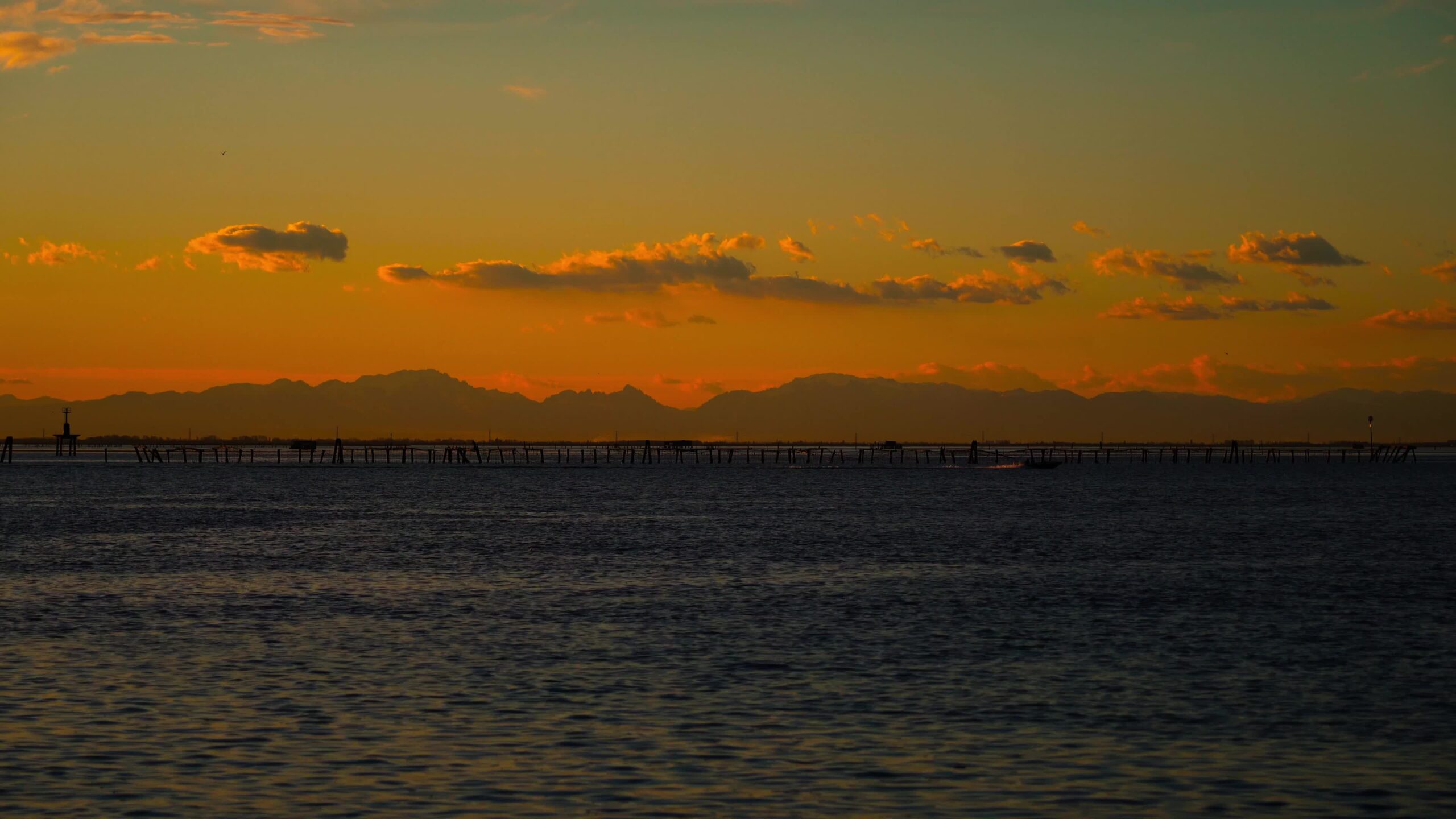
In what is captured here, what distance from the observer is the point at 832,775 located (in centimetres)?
1742

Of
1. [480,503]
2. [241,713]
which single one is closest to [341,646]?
[241,713]

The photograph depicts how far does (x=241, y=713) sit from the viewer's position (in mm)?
21031

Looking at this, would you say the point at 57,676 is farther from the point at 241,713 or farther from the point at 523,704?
the point at 523,704

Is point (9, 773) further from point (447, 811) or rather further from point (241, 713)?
point (447, 811)

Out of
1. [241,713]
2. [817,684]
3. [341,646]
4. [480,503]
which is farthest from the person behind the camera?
[480,503]

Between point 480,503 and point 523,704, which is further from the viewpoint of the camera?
point 480,503

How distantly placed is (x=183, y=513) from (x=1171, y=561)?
193 feet

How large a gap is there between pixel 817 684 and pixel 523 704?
4949mm

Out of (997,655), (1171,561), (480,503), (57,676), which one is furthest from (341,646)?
(480,503)

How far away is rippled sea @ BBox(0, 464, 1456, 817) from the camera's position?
16.7 m

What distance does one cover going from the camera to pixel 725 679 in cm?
2450

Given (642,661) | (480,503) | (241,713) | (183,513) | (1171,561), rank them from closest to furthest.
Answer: (241,713), (642,661), (1171,561), (183,513), (480,503)

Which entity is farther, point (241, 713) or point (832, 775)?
point (241, 713)

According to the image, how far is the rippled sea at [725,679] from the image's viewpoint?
54.9 ft
